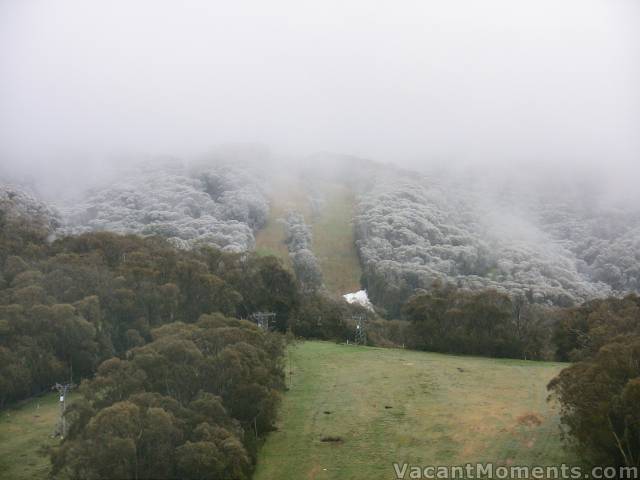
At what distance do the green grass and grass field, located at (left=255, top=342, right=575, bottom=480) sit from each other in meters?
13.7

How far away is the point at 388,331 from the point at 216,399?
54366 millimetres

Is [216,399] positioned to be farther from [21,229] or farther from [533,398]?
[21,229]

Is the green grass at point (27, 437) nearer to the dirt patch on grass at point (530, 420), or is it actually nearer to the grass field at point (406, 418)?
the grass field at point (406, 418)

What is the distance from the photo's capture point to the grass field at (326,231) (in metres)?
144

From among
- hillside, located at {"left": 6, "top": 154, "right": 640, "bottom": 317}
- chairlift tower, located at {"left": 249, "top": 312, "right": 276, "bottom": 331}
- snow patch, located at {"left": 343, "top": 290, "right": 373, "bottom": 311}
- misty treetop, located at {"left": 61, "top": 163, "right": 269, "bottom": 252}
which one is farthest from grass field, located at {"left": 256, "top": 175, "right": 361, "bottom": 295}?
chairlift tower, located at {"left": 249, "top": 312, "right": 276, "bottom": 331}

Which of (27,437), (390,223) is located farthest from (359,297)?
(27,437)

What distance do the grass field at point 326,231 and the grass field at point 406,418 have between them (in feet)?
243

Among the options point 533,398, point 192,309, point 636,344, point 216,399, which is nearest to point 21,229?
point 192,309

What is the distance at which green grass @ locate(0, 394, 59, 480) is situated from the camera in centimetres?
3722

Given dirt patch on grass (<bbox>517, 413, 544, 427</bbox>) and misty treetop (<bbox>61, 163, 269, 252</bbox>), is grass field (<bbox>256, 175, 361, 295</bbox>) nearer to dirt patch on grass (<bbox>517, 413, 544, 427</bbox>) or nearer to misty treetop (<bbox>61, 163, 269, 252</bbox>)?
misty treetop (<bbox>61, 163, 269, 252</bbox>)

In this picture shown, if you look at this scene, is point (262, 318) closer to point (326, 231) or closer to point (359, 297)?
point (359, 297)

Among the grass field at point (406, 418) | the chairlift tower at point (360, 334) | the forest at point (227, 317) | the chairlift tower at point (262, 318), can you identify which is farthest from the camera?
the chairlift tower at point (360, 334)

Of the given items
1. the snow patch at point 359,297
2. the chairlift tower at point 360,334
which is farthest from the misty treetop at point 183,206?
the chairlift tower at point 360,334

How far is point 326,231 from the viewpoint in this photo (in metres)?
163
